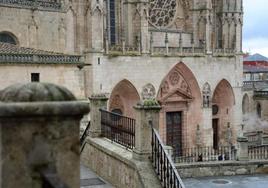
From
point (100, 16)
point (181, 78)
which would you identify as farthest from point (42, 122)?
point (181, 78)

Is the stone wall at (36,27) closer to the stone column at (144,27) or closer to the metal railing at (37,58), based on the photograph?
the metal railing at (37,58)

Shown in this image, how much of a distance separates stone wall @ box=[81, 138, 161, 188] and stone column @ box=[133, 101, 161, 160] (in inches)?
6.6

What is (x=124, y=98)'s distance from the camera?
98.5 feet

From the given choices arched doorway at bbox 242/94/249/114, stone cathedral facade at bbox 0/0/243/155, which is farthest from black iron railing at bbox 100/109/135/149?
arched doorway at bbox 242/94/249/114

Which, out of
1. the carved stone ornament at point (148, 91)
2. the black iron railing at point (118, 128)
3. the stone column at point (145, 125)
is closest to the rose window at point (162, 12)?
the carved stone ornament at point (148, 91)

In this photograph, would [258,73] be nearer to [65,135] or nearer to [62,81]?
[62,81]

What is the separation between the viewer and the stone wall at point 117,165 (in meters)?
7.78

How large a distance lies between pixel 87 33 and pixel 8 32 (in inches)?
180

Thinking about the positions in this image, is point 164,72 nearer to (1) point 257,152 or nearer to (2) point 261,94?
(1) point 257,152

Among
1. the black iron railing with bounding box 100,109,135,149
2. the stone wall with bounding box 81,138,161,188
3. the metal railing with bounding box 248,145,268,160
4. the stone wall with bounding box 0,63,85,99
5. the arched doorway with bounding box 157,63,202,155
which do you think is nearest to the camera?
the stone wall with bounding box 81,138,161,188

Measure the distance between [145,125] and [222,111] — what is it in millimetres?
28073

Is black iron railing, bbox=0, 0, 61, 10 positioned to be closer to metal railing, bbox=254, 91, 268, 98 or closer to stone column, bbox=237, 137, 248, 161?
stone column, bbox=237, 137, 248, 161

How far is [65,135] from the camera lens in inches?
120

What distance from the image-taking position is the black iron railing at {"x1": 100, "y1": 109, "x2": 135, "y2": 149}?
9.25 m
